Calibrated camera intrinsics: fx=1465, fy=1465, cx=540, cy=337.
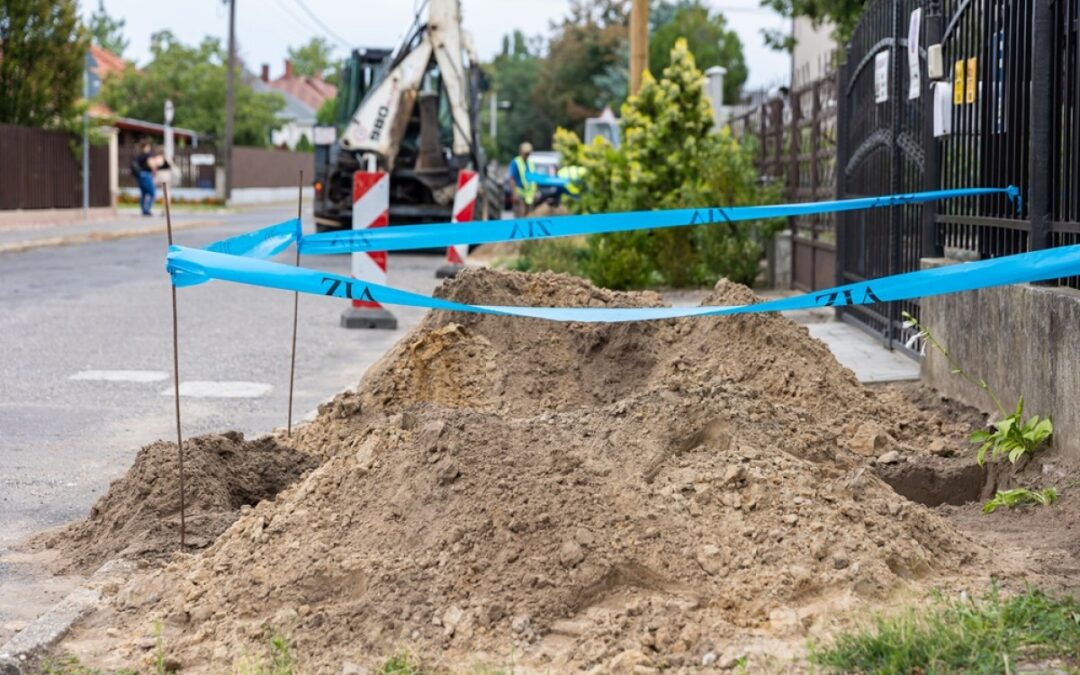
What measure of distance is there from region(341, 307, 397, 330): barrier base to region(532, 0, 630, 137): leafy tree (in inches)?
2397

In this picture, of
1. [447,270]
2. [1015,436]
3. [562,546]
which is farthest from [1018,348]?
[447,270]

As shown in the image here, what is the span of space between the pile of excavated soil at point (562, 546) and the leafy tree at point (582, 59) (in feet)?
227

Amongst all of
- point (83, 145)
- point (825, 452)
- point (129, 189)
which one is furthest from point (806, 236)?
point (129, 189)

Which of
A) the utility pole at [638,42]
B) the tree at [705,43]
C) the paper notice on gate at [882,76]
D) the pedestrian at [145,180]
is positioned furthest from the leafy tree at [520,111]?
the paper notice on gate at [882,76]

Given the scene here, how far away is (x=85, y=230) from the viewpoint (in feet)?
99.8

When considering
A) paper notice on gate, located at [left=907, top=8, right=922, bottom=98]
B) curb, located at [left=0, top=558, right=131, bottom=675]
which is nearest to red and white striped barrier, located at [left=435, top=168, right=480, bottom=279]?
paper notice on gate, located at [left=907, top=8, right=922, bottom=98]

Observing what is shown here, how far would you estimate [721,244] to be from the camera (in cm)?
1600

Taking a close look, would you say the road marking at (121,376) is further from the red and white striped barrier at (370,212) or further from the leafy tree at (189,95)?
the leafy tree at (189,95)

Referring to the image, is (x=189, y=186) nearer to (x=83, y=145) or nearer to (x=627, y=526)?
(x=83, y=145)

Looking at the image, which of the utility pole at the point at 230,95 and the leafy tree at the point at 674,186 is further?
the utility pole at the point at 230,95

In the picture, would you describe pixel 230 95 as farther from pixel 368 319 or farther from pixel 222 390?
pixel 222 390

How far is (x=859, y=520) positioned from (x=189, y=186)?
56.2 meters

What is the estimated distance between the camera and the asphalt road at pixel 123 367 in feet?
23.3

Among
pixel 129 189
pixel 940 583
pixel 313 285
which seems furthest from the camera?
pixel 129 189
